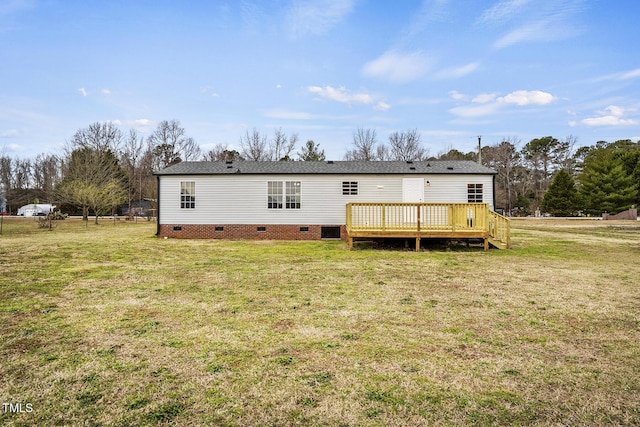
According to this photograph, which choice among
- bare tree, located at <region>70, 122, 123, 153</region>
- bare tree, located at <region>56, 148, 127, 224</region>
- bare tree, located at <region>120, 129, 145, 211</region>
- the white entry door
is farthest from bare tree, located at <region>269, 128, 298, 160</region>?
the white entry door

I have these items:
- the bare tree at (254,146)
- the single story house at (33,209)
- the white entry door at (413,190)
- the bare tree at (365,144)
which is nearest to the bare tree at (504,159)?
the bare tree at (365,144)

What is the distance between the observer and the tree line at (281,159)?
31719 mm

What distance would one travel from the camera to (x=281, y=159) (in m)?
41.8

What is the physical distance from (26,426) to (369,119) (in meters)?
42.2

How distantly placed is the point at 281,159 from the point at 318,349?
3957cm

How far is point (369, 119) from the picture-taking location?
4141 centimetres

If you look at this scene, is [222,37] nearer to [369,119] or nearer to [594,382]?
[594,382]

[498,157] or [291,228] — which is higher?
[498,157]

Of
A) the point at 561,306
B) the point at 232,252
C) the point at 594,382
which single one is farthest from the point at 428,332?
the point at 232,252

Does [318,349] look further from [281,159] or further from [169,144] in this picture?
[169,144]

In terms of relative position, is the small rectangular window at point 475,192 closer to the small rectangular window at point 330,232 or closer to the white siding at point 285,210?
the white siding at point 285,210

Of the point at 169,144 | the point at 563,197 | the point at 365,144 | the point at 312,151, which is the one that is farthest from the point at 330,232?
the point at 169,144

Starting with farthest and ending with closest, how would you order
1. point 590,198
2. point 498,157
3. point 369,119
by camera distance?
point 498,157
point 369,119
point 590,198

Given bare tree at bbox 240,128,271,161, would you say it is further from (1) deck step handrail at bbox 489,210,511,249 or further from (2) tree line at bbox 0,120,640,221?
(1) deck step handrail at bbox 489,210,511,249
